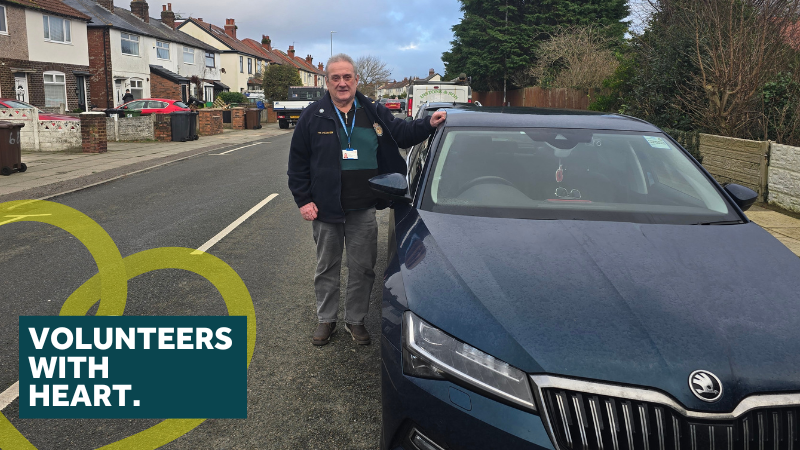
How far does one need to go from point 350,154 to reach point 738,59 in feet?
33.2

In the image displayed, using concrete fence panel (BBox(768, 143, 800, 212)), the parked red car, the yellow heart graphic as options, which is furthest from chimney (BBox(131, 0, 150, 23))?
concrete fence panel (BBox(768, 143, 800, 212))

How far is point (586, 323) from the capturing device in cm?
217

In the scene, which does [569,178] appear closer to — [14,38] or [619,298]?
[619,298]

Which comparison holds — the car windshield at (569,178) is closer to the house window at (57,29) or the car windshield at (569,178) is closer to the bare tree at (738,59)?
the bare tree at (738,59)

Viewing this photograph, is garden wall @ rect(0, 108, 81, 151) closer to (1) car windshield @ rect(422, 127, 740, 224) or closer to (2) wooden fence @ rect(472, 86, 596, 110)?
(2) wooden fence @ rect(472, 86, 596, 110)

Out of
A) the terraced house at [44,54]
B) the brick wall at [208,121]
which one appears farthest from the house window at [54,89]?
the brick wall at [208,121]

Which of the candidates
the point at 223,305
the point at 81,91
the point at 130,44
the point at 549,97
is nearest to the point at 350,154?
the point at 223,305

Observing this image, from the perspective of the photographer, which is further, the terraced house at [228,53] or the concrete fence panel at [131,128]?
the terraced house at [228,53]

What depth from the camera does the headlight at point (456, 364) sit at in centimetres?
203

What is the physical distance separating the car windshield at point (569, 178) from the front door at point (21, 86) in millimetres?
34237

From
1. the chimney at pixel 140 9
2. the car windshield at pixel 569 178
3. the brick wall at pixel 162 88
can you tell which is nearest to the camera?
the car windshield at pixel 569 178

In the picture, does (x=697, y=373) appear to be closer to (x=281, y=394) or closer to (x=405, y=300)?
(x=405, y=300)

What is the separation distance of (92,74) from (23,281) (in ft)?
126

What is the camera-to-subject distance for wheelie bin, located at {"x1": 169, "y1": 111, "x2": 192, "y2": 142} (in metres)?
23.7
